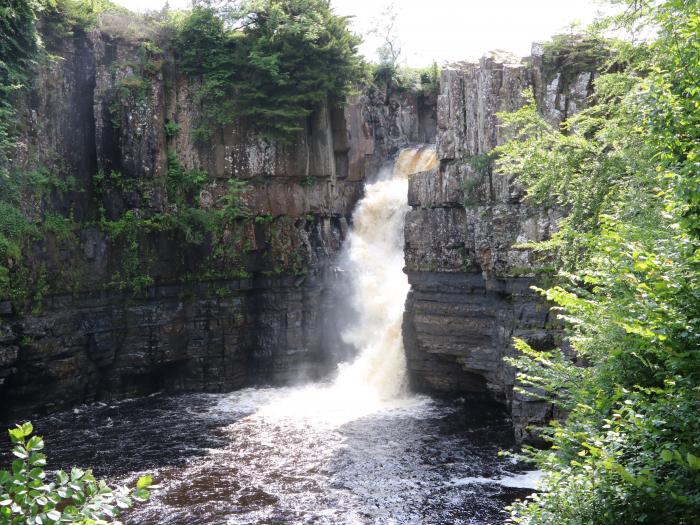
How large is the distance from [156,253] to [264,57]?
9.59 metres

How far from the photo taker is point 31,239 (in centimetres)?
2461

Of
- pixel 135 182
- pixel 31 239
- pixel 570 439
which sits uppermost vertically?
pixel 135 182

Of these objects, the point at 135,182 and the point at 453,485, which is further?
the point at 135,182

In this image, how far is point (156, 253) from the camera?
28.1 meters

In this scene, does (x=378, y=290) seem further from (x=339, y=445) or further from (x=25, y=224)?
(x=25, y=224)

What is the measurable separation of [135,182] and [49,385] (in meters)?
8.67

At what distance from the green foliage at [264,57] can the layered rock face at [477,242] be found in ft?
21.1

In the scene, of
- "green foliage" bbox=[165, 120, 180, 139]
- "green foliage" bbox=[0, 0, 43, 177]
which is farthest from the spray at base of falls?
"green foliage" bbox=[0, 0, 43, 177]

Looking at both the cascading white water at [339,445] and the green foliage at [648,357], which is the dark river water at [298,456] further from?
the green foliage at [648,357]

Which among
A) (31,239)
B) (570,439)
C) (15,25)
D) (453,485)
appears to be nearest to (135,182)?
(31,239)

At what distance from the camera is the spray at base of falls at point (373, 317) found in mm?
26406

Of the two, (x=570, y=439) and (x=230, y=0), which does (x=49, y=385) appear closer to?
(x=230, y=0)

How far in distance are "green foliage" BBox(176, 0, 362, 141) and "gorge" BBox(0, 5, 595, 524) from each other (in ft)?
2.97

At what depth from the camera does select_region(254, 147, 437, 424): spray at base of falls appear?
26406 mm
